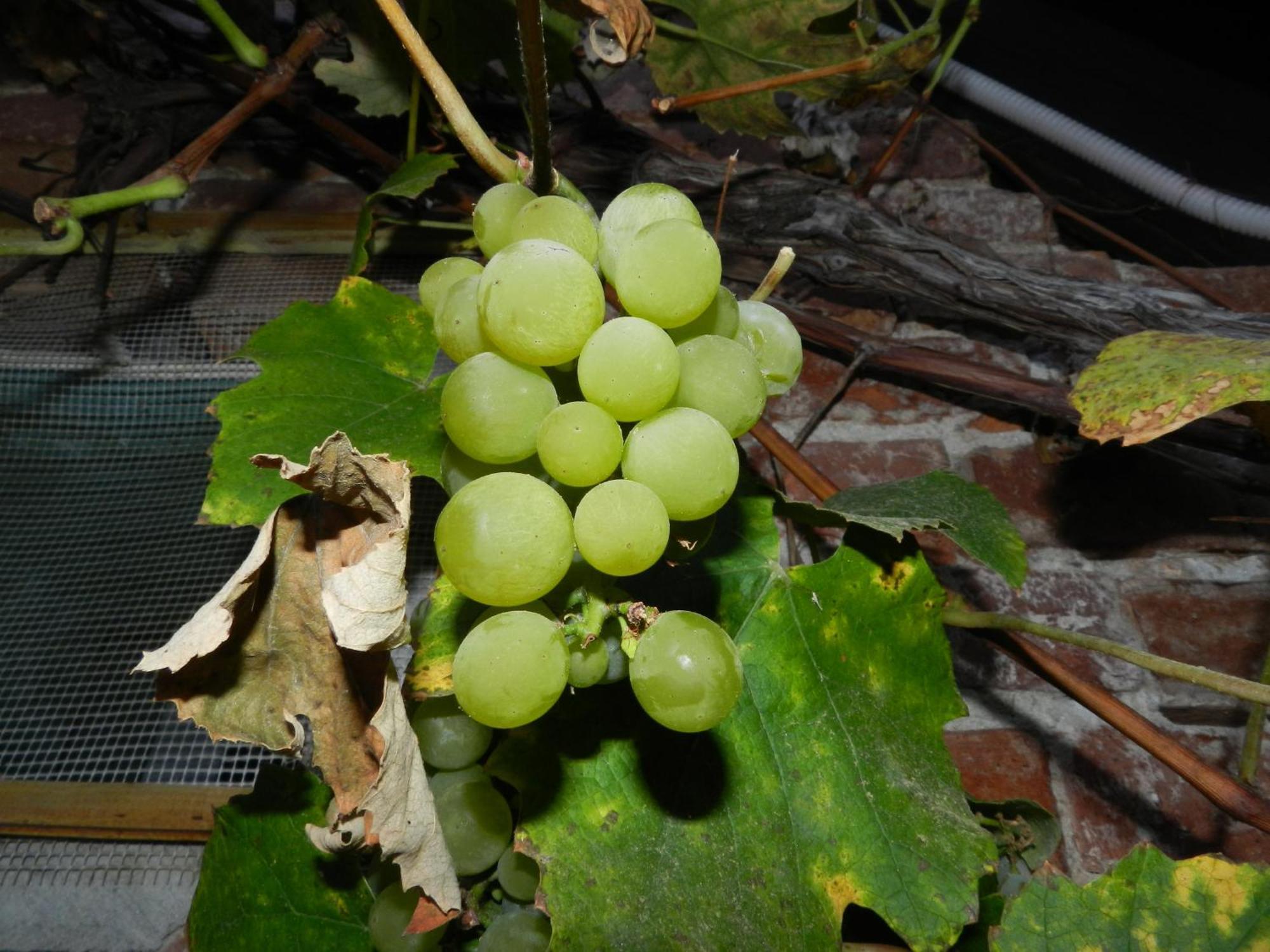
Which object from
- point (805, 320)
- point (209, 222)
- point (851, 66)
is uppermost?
point (851, 66)

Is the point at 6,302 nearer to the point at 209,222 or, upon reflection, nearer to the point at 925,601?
the point at 209,222

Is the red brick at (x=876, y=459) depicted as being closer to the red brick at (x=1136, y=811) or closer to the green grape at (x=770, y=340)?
the red brick at (x=1136, y=811)

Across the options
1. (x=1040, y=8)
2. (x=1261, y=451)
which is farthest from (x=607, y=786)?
(x=1040, y=8)

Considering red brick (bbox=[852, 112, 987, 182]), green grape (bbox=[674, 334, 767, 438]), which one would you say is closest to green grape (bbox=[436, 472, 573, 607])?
green grape (bbox=[674, 334, 767, 438])

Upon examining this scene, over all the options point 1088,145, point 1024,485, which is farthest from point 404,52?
point 1088,145

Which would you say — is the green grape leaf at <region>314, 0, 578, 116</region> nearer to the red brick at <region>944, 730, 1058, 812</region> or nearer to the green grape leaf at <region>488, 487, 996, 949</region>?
the green grape leaf at <region>488, 487, 996, 949</region>

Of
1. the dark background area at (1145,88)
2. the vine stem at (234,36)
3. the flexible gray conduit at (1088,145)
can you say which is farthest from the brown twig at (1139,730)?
the dark background area at (1145,88)
